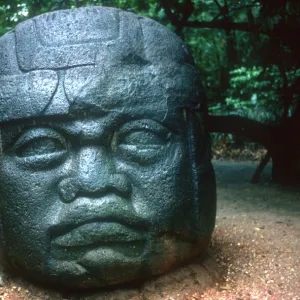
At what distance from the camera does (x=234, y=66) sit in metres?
10.3

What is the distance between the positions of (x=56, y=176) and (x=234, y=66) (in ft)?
25.9

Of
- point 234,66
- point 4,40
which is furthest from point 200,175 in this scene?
point 234,66

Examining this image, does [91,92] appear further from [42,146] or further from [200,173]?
[200,173]

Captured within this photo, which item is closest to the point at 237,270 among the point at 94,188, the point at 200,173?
the point at 200,173

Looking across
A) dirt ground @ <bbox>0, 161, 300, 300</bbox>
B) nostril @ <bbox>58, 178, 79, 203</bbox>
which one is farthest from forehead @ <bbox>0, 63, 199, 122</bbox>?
dirt ground @ <bbox>0, 161, 300, 300</bbox>

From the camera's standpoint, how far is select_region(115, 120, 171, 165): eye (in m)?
3.02

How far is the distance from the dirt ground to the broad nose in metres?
0.66

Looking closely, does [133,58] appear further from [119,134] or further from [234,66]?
[234,66]

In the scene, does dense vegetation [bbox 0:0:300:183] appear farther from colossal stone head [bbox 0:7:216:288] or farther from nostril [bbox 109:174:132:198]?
nostril [bbox 109:174:132:198]

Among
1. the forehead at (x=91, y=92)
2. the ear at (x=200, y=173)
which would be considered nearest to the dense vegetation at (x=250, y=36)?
the ear at (x=200, y=173)

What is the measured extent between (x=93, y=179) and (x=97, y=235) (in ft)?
1.04

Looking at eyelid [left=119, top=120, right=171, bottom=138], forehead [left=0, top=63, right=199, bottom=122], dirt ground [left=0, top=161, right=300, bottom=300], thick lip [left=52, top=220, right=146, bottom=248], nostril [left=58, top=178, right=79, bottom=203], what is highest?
forehead [left=0, top=63, right=199, bottom=122]

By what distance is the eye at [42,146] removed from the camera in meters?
2.99

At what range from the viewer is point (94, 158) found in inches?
115
